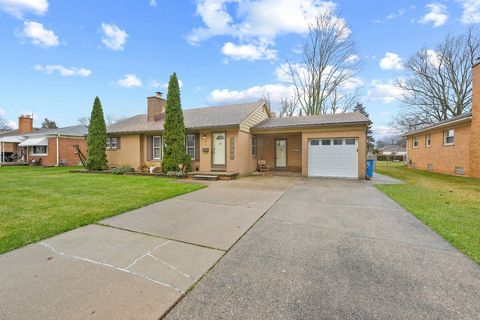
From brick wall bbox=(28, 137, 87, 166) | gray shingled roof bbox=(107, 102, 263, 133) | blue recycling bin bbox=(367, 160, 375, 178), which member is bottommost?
blue recycling bin bbox=(367, 160, 375, 178)

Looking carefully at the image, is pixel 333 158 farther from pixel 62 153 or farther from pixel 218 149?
pixel 62 153

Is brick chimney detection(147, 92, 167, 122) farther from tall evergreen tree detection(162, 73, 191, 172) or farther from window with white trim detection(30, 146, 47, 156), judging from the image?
window with white trim detection(30, 146, 47, 156)

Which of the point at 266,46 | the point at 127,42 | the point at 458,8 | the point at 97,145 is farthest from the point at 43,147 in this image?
the point at 458,8

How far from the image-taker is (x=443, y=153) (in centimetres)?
1438

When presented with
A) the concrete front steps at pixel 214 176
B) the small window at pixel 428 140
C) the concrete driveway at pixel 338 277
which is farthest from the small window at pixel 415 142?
the concrete driveway at pixel 338 277

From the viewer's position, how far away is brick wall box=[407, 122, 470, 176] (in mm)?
12211

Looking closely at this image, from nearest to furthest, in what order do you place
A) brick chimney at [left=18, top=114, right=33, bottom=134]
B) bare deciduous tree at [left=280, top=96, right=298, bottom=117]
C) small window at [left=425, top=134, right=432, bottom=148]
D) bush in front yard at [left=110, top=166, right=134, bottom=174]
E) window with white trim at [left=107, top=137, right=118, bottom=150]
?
bush in front yard at [left=110, top=166, right=134, bottom=174] < window with white trim at [left=107, top=137, right=118, bottom=150] < small window at [left=425, top=134, right=432, bottom=148] < brick chimney at [left=18, top=114, right=33, bottom=134] < bare deciduous tree at [left=280, top=96, right=298, bottom=117]

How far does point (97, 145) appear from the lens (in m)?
14.2

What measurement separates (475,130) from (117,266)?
54.6 ft

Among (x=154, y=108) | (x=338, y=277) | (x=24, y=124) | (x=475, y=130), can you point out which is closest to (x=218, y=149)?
(x=154, y=108)

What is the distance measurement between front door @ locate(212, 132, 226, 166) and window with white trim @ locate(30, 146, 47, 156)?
1887cm

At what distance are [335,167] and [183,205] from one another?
8.82 m

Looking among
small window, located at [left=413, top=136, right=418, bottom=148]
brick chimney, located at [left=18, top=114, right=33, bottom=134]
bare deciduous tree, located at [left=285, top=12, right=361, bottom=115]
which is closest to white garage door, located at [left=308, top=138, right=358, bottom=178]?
small window, located at [left=413, top=136, right=418, bottom=148]

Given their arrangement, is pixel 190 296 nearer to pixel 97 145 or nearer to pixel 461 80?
Answer: pixel 97 145
